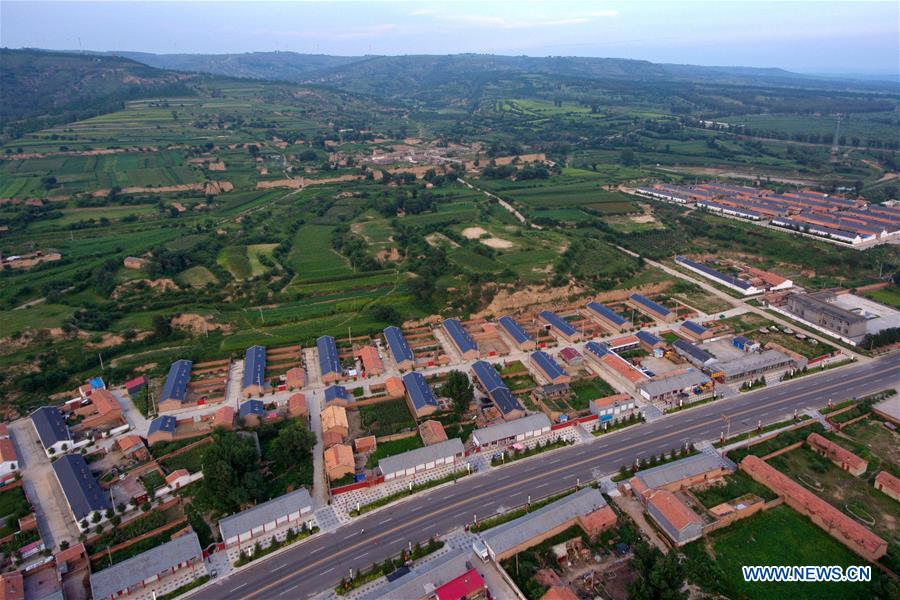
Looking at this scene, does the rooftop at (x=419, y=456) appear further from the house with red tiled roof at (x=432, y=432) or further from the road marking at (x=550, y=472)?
the road marking at (x=550, y=472)

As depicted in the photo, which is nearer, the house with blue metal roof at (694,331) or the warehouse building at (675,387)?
the warehouse building at (675,387)

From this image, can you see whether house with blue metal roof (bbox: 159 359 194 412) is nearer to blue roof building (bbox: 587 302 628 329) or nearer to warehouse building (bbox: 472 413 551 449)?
warehouse building (bbox: 472 413 551 449)

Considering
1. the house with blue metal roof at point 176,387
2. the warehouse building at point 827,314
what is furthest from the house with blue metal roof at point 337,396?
the warehouse building at point 827,314

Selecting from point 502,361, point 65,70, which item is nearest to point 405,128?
point 65,70

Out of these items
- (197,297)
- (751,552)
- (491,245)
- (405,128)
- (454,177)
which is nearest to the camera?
(751,552)

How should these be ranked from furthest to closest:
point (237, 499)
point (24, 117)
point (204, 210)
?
1. point (24, 117)
2. point (204, 210)
3. point (237, 499)

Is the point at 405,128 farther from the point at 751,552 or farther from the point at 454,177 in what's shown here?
the point at 751,552
